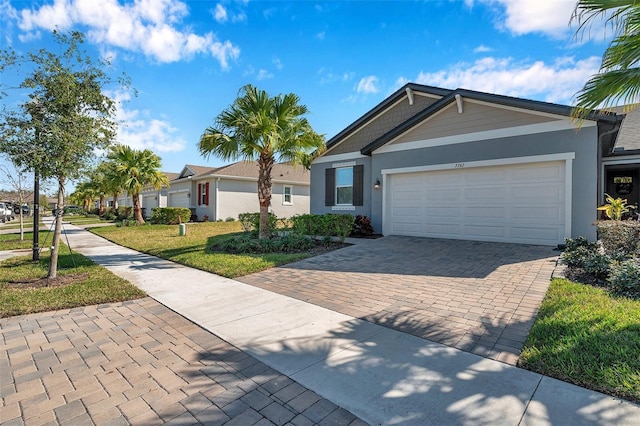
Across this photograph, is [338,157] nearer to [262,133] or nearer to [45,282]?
[262,133]

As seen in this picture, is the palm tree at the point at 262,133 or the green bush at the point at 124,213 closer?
the palm tree at the point at 262,133

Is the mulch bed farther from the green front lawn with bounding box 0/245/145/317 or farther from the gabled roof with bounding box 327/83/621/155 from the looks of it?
the gabled roof with bounding box 327/83/621/155

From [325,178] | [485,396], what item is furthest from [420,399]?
[325,178]

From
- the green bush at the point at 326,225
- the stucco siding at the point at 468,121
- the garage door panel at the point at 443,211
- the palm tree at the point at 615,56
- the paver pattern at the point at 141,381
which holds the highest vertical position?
the stucco siding at the point at 468,121

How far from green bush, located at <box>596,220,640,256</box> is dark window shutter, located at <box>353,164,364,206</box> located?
8.01 meters

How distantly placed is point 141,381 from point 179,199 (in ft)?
A: 89.6

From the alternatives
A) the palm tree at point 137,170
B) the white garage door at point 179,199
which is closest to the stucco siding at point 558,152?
the palm tree at point 137,170

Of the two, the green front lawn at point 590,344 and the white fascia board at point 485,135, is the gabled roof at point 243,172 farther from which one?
the green front lawn at point 590,344

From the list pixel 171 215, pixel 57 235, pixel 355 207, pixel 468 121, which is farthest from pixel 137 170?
pixel 468 121

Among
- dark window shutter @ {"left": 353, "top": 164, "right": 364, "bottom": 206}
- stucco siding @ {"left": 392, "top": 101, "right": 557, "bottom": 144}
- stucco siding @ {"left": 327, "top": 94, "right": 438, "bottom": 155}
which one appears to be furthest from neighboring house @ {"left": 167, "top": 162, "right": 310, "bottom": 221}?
stucco siding @ {"left": 392, "top": 101, "right": 557, "bottom": 144}

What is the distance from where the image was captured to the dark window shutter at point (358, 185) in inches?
537

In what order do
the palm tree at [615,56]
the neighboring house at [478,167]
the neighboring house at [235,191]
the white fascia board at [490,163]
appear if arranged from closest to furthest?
the palm tree at [615,56], the neighboring house at [478,167], the white fascia board at [490,163], the neighboring house at [235,191]

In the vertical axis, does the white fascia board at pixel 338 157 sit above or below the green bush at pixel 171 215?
above

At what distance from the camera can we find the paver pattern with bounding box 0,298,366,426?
8.06ft
